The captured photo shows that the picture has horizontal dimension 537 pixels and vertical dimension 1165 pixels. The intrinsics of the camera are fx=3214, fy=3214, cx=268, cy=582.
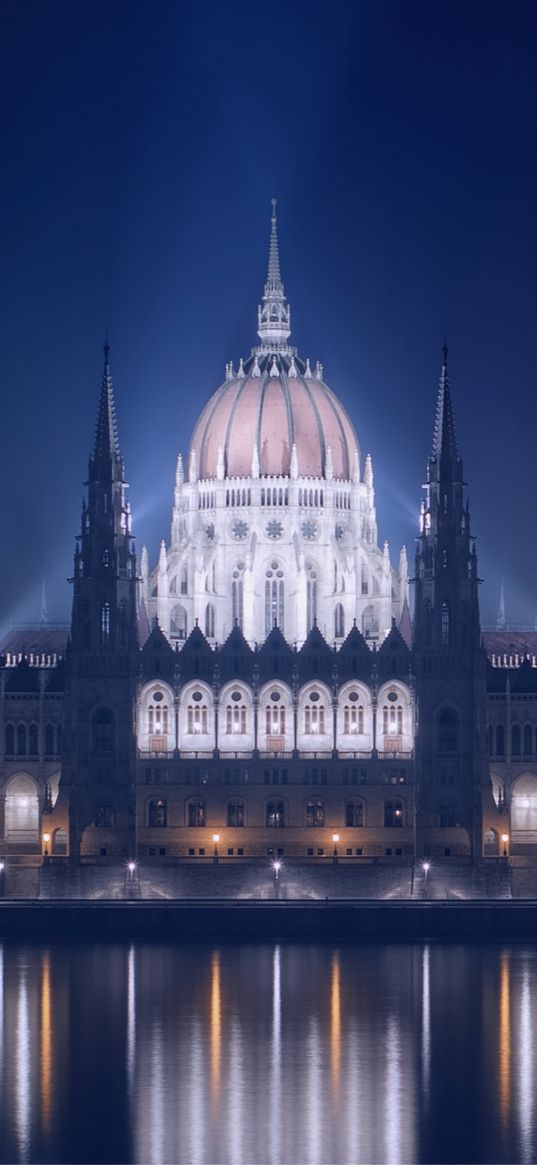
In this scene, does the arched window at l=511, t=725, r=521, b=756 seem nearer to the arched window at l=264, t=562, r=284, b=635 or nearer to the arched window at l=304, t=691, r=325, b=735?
the arched window at l=304, t=691, r=325, b=735

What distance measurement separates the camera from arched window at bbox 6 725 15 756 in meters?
180

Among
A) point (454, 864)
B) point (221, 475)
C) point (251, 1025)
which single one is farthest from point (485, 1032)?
point (221, 475)

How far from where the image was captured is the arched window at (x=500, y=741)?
586 feet

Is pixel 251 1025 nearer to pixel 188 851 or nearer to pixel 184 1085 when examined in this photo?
pixel 184 1085

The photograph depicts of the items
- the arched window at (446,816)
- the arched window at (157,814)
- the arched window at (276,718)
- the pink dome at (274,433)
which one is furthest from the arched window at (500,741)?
the pink dome at (274,433)

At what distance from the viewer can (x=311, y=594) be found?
196375 millimetres

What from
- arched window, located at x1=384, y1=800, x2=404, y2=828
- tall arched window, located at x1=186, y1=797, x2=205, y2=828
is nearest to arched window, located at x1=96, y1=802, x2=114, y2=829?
tall arched window, located at x1=186, y1=797, x2=205, y2=828

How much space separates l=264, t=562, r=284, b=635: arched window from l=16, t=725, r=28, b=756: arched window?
2021 cm

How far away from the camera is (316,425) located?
19900 cm

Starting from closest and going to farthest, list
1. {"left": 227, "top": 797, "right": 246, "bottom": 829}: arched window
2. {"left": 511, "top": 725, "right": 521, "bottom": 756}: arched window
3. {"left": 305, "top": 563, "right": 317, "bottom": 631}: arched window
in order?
{"left": 227, "top": 797, "right": 246, "bottom": 829}: arched window < {"left": 511, "top": 725, "right": 521, "bottom": 756}: arched window < {"left": 305, "top": 563, "right": 317, "bottom": 631}: arched window

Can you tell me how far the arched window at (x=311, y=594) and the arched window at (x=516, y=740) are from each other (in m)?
20.2

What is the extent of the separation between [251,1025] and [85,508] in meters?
56.6

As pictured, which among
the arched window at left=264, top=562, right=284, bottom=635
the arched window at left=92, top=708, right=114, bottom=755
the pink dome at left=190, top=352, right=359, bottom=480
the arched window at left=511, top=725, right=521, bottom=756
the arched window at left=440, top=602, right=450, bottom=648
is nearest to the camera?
the arched window at left=92, top=708, right=114, bottom=755

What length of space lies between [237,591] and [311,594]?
4.54 m
